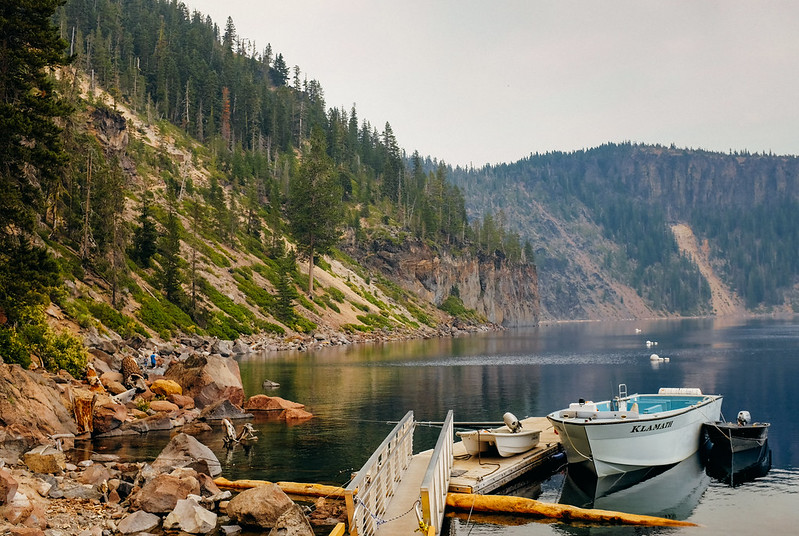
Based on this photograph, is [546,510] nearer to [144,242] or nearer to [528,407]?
[528,407]

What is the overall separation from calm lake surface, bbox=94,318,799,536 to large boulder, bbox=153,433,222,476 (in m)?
0.88

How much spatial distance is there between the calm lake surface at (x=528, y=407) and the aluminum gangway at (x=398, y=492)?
2334 mm

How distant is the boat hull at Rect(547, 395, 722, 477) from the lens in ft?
95.1

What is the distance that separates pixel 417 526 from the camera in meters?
19.5

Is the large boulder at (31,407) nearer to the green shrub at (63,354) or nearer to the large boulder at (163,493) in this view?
the green shrub at (63,354)

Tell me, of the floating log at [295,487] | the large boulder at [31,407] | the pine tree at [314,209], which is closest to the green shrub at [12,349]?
the large boulder at [31,407]

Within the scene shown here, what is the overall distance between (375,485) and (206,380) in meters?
29.9

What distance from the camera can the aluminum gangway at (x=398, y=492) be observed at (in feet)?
59.0

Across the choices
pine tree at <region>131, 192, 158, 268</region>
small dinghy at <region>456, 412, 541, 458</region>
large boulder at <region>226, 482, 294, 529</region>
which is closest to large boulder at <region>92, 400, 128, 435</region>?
large boulder at <region>226, 482, 294, 529</region>

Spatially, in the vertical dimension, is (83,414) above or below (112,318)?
below

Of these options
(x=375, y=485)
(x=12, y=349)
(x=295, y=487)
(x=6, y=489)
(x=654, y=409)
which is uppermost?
(x=12, y=349)

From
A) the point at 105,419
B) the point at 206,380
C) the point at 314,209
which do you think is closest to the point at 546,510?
the point at 105,419

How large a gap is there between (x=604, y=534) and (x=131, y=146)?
390ft

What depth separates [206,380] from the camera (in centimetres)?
4678
